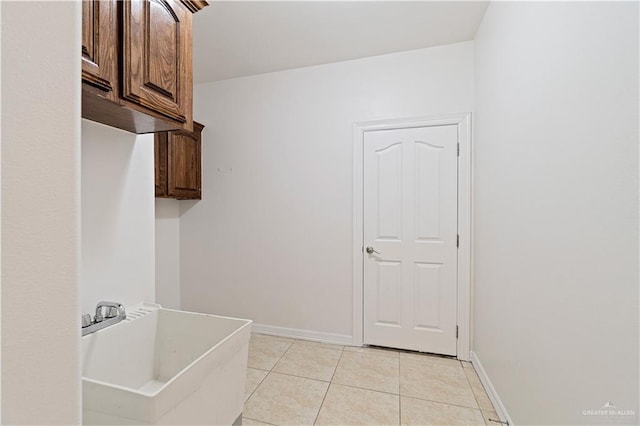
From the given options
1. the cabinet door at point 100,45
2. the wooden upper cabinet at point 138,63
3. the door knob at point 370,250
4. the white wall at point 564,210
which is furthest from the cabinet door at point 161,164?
the white wall at point 564,210

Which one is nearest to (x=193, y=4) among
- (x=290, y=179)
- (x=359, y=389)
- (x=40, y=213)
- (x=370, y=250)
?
(x=40, y=213)

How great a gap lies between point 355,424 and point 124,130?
1.99 meters

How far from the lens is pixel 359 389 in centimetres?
198

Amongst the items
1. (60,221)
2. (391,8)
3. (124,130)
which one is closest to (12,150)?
(60,221)

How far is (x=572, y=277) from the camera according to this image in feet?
3.49

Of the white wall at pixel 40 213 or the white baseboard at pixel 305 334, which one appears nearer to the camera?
the white wall at pixel 40 213

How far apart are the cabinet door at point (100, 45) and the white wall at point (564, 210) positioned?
1595 mm

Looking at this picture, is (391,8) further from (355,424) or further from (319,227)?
(355,424)

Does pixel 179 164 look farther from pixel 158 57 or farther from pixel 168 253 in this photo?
pixel 158 57

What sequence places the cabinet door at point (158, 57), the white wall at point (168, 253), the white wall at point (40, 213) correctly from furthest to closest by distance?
the white wall at point (168, 253)
the cabinet door at point (158, 57)
the white wall at point (40, 213)

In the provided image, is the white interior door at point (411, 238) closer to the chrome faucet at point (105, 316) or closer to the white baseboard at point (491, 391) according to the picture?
the white baseboard at point (491, 391)

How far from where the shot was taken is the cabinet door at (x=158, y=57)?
1024mm

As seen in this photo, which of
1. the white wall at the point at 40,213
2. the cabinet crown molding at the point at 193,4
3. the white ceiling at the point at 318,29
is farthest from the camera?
the white ceiling at the point at 318,29

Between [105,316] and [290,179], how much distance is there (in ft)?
6.28
